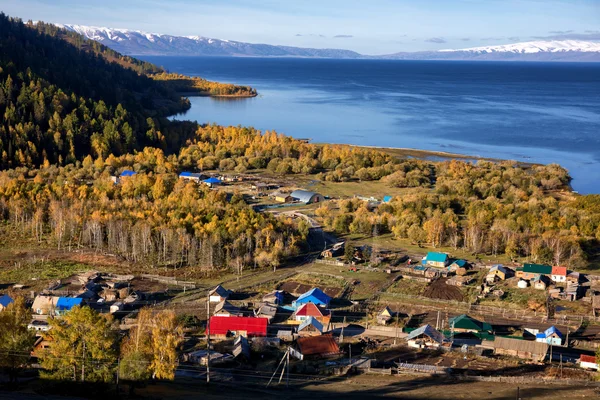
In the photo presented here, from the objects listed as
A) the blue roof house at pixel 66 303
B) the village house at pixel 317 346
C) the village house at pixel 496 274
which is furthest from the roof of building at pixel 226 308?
the village house at pixel 496 274

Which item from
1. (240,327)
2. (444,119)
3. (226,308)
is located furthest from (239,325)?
(444,119)

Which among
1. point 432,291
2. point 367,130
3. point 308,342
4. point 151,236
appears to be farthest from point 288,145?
point 308,342

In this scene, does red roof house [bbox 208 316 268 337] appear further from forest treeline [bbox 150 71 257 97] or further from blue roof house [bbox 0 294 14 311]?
forest treeline [bbox 150 71 257 97]

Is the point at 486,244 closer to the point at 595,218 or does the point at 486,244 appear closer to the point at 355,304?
the point at 595,218

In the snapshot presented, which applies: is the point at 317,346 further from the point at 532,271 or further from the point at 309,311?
the point at 532,271

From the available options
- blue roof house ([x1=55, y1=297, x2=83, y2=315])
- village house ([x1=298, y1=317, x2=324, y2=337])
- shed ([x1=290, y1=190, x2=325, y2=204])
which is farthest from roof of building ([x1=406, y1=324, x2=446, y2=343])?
shed ([x1=290, y1=190, x2=325, y2=204])

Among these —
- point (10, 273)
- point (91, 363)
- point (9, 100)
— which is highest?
point (9, 100)
